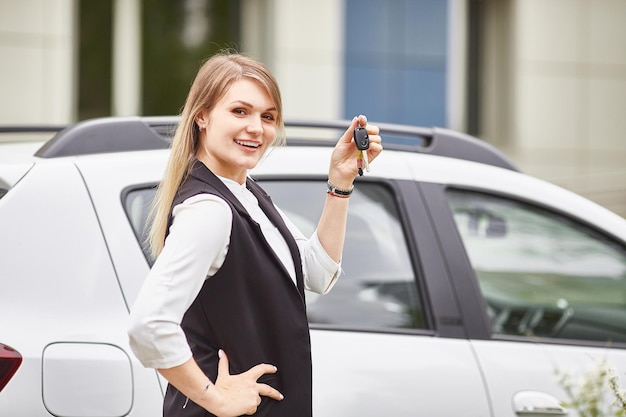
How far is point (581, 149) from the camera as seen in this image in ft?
41.4

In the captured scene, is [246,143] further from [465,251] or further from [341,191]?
[465,251]

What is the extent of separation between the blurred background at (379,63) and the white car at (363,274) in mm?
7608

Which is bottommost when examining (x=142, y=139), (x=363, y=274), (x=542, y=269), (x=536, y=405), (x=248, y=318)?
(x=536, y=405)

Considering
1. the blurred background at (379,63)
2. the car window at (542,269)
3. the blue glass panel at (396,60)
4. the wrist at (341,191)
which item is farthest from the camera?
the blue glass panel at (396,60)

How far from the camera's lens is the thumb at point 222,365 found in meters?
1.86

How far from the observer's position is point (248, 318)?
1866 millimetres

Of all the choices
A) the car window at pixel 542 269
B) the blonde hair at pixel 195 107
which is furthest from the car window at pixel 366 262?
the blonde hair at pixel 195 107

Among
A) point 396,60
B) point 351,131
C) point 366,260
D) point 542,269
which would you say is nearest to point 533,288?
point 542,269

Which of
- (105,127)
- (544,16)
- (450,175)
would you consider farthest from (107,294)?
(544,16)

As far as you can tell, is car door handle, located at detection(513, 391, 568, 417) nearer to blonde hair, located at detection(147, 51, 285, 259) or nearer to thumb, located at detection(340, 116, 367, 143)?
thumb, located at detection(340, 116, 367, 143)

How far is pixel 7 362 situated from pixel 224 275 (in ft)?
2.40

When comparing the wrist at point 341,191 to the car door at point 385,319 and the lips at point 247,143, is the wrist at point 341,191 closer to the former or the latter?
the lips at point 247,143

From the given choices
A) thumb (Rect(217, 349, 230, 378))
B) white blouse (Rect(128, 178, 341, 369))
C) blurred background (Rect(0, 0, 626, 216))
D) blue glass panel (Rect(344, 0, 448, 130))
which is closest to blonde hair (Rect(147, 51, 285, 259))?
white blouse (Rect(128, 178, 341, 369))

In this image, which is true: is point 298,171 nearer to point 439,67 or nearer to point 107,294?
point 107,294
